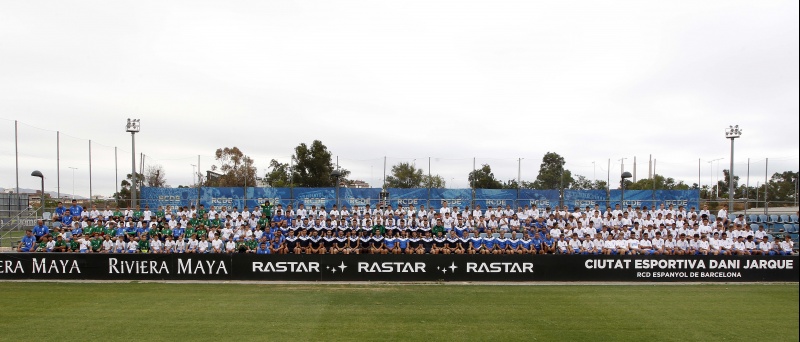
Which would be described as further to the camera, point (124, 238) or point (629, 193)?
point (629, 193)

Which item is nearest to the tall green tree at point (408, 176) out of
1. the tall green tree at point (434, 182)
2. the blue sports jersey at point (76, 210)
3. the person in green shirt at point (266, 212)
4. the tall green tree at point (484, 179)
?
the tall green tree at point (434, 182)

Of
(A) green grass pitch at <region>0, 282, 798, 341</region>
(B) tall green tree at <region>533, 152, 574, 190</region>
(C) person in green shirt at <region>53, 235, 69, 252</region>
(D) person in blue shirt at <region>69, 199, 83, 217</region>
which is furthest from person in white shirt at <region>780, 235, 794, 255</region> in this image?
(D) person in blue shirt at <region>69, 199, 83, 217</region>

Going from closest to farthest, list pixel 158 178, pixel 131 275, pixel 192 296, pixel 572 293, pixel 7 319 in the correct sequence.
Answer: pixel 7 319, pixel 192 296, pixel 572 293, pixel 131 275, pixel 158 178

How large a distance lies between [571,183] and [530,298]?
21245 mm

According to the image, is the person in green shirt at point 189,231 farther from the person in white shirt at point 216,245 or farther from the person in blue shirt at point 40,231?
the person in blue shirt at point 40,231

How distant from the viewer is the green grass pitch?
418 inches

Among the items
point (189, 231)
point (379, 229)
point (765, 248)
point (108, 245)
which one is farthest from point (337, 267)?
point (765, 248)

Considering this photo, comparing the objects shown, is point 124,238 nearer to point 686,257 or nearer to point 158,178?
point 686,257

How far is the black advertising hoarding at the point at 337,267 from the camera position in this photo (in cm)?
1861

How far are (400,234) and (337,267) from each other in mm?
3520

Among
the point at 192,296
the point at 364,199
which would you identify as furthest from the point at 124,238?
the point at 364,199

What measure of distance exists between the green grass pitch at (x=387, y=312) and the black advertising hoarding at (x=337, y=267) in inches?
41.5

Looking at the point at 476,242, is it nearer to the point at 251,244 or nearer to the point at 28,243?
the point at 251,244

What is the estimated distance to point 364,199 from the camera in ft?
98.1
